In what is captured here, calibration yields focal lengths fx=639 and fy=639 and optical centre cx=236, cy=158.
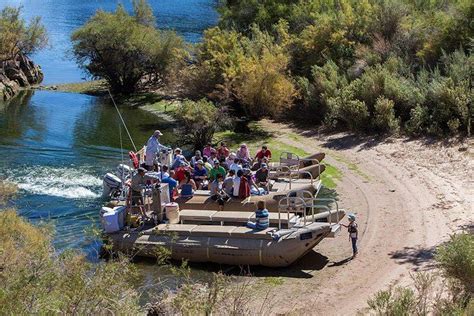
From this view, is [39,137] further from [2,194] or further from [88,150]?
[2,194]

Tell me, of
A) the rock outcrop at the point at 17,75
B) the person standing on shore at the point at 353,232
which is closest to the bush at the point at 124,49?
the rock outcrop at the point at 17,75

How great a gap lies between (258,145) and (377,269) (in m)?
14.9

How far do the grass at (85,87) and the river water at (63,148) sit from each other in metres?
1.42

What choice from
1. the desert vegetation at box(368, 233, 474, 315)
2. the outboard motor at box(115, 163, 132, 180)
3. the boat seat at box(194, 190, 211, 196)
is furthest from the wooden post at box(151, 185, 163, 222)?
the desert vegetation at box(368, 233, 474, 315)

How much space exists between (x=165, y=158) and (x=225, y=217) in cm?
685

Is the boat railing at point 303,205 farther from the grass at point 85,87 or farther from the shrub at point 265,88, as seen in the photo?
the grass at point 85,87

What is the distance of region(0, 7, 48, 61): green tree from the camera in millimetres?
50125

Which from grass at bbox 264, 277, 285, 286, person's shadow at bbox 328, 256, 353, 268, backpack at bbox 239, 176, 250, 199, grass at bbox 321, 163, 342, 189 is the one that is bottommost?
grass at bbox 264, 277, 285, 286

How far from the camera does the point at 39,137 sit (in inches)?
1363

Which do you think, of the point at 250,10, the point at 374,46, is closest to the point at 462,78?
the point at 374,46

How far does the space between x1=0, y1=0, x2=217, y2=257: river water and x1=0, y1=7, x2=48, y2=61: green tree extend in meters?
3.62

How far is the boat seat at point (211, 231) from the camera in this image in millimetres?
17719

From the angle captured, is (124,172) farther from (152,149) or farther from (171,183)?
(171,183)

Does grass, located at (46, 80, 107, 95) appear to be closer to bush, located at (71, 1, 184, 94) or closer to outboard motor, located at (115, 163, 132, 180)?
bush, located at (71, 1, 184, 94)
